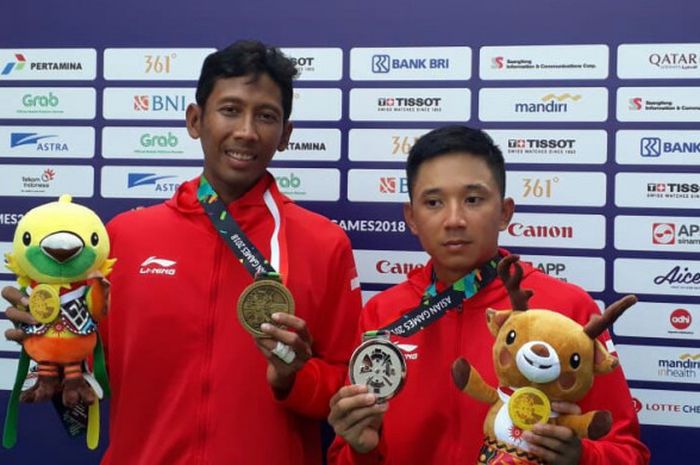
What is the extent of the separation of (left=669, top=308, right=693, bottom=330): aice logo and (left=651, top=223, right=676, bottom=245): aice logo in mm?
214

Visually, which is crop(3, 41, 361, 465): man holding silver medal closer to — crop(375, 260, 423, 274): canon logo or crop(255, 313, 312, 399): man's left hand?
crop(255, 313, 312, 399): man's left hand

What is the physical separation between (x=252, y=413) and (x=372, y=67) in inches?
47.8

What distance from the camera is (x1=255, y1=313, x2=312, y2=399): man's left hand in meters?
1.75

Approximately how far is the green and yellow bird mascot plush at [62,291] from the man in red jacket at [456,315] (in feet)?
2.25

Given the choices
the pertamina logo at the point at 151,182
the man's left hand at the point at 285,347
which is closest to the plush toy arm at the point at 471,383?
the man's left hand at the point at 285,347

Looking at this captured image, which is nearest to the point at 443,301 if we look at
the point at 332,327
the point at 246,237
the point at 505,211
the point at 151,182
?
the point at 505,211

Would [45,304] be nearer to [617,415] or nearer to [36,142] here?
[36,142]

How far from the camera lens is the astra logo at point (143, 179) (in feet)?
8.90

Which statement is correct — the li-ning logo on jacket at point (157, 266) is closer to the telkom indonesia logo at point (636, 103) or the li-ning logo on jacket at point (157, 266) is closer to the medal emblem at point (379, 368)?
the medal emblem at point (379, 368)

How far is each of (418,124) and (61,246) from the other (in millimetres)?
1216

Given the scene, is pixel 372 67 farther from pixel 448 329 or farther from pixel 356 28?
pixel 448 329

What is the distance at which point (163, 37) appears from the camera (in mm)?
2697

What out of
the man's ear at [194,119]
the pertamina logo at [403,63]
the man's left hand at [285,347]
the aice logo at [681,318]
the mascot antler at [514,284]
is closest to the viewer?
the mascot antler at [514,284]

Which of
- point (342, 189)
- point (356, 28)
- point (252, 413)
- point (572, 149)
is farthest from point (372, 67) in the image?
point (252, 413)
